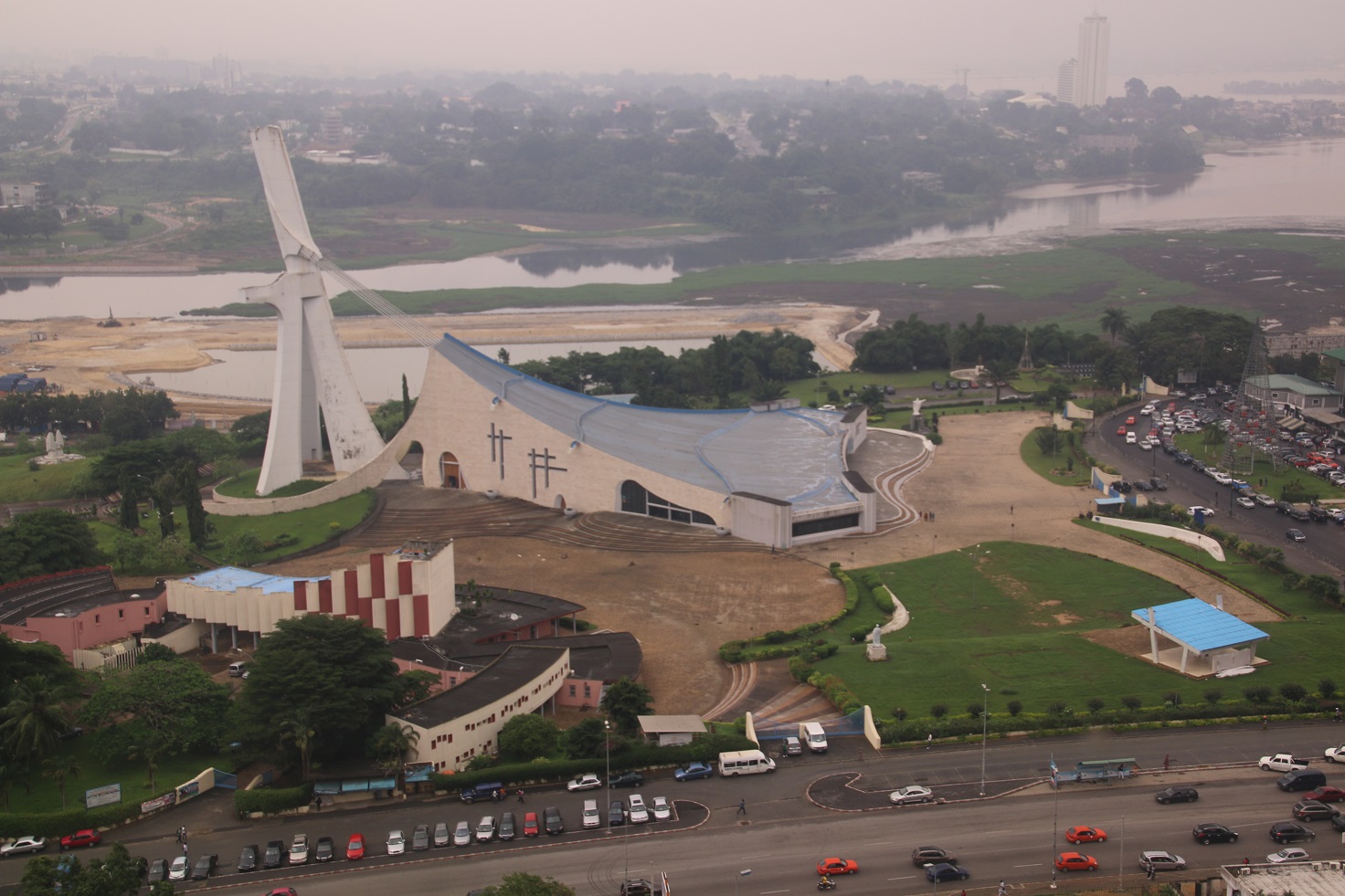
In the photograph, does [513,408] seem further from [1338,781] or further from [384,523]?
[1338,781]

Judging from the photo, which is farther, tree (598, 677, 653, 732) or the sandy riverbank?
the sandy riverbank

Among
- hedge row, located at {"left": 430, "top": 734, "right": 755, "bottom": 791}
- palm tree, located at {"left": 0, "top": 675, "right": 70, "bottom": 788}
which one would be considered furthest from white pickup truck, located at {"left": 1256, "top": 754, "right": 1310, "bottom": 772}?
palm tree, located at {"left": 0, "top": 675, "right": 70, "bottom": 788}

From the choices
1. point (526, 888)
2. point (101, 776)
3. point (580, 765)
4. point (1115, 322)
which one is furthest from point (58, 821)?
point (1115, 322)

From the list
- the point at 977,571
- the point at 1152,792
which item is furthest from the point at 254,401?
the point at 1152,792

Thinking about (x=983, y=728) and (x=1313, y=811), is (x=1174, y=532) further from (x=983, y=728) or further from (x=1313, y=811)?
(x=1313, y=811)

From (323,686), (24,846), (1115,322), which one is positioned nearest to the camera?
(24,846)

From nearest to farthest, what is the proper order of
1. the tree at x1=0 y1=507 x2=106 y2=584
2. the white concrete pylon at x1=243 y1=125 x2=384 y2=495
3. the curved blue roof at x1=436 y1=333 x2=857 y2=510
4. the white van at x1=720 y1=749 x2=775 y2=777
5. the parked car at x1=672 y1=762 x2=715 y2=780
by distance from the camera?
1. the parked car at x1=672 y1=762 x2=715 y2=780
2. the white van at x1=720 y1=749 x2=775 y2=777
3. the tree at x1=0 y1=507 x2=106 y2=584
4. the curved blue roof at x1=436 y1=333 x2=857 y2=510
5. the white concrete pylon at x1=243 y1=125 x2=384 y2=495

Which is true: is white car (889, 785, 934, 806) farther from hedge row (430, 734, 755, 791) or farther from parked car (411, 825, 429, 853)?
parked car (411, 825, 429, 853)

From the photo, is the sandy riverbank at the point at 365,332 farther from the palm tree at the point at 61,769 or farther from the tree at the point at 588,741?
the palm tree at the point at 61,769
